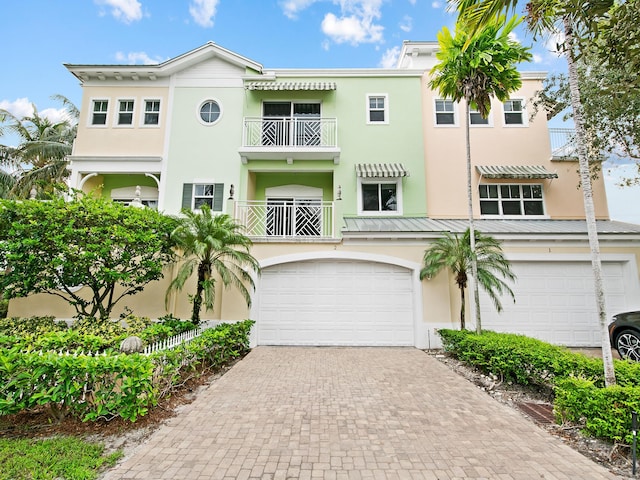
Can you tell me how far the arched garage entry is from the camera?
10.4m

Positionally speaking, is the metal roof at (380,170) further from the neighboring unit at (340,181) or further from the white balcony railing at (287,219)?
the white balcony railing at (287,219)

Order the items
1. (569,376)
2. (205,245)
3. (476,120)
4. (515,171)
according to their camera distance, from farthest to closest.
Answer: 1. (476,120)
2. (515,171)
3. (205,245)
4. (569,376)

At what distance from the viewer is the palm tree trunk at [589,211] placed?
4.45 meters

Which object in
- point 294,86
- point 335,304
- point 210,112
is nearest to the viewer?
point 335,304

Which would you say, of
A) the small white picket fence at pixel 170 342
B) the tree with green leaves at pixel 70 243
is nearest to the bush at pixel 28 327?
the tree with green leaves at pixel 70 243

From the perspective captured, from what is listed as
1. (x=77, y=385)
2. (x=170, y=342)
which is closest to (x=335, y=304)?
(x=170, y=342)

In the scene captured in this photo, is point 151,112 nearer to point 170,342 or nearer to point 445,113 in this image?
point 170,342

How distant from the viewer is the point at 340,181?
12711 millimetres

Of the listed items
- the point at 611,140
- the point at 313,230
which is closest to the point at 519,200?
the point at 611,140

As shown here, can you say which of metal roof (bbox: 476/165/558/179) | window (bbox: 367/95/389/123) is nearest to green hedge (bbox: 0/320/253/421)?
window (bbox: 367/95/389/123)

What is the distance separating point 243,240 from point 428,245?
6.33m

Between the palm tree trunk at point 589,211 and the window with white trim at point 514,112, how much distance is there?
931cm

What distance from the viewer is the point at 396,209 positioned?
12.7 meters

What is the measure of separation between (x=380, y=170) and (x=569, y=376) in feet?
29.9
